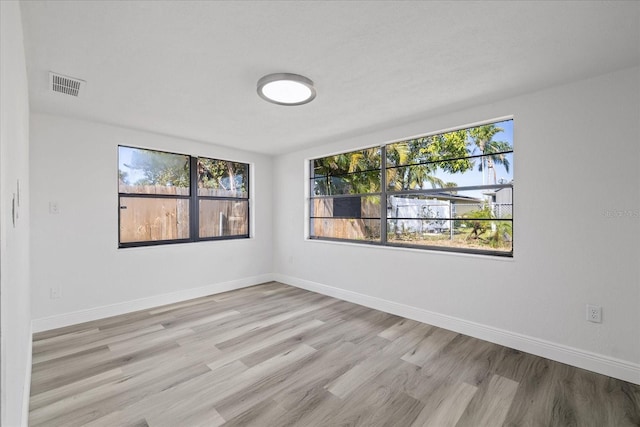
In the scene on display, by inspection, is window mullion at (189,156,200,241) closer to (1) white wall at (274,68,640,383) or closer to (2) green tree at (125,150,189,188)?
(2) green tree at (125,150,189,188)

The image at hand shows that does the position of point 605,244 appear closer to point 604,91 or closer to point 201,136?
point 604,91

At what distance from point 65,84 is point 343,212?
11.2ft

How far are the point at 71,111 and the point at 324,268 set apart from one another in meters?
3.65

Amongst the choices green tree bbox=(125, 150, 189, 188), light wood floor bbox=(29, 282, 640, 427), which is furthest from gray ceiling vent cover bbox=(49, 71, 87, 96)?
light wood floor bbox=(29, 282, 640, 427)

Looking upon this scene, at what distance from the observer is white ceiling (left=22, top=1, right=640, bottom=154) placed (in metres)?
1.63

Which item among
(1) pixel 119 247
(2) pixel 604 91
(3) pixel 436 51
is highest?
(3) pixel 436 51

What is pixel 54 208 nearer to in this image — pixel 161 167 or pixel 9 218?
pixel 161 167

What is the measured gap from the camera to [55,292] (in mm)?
3248

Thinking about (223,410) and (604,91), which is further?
(604,91)

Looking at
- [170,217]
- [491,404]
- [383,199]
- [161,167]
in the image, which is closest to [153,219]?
[170,217]

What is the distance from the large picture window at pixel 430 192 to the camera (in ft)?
9.85

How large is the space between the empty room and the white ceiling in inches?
0.7

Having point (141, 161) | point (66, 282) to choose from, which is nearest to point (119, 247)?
point (66, 282)

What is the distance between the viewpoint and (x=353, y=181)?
436cm
